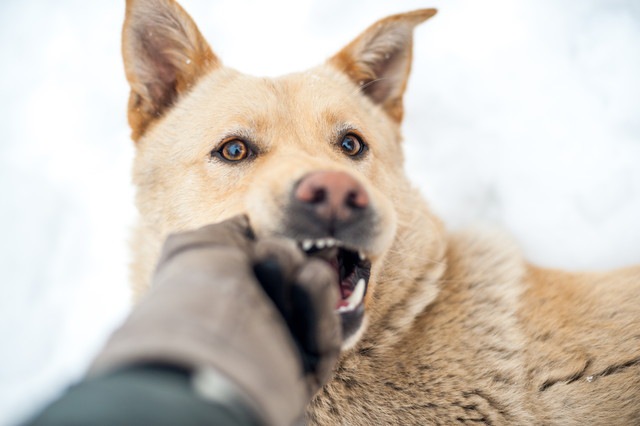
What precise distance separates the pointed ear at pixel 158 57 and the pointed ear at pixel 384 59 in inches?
36.4

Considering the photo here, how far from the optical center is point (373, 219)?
77.6 inches

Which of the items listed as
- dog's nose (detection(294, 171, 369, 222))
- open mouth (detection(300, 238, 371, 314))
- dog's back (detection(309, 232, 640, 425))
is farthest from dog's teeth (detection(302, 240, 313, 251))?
dog's back (detection(309, 232, 640, 425))

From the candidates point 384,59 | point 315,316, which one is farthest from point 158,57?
point 315,316

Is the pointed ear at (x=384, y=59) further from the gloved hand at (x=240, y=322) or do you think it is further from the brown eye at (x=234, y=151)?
the gloved hand at (x=240, y=322)

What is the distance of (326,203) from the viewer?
1809 mm

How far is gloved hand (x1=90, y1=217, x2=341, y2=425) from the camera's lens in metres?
0.98

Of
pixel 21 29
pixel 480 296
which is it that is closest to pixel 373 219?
pixel 480 296

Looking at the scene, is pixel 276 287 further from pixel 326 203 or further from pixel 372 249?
pixel 372 249

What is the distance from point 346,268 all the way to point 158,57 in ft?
6.27

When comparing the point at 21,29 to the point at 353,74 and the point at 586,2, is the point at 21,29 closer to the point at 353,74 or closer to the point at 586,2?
the point at 353,74

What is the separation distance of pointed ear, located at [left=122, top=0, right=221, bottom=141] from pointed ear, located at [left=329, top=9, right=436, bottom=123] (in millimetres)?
924

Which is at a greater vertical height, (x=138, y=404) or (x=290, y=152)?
(x=138, y=404)

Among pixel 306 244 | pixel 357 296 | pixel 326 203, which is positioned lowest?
pixel 357 296

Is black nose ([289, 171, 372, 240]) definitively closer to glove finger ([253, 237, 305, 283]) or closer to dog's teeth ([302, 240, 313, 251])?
dog's teeth ([302, 240, 313, 251])
